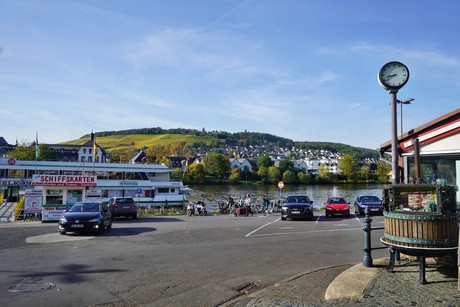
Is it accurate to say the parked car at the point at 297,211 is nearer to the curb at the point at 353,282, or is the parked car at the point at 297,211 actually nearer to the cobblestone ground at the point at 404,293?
the curb at the point at 353,282

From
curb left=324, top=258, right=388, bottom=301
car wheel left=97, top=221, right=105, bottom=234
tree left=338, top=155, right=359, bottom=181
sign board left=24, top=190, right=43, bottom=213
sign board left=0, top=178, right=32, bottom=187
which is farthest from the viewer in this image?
tree left=338, top=155, right=359, bottom=181

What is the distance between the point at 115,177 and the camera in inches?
1682

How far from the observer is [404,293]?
243 inches

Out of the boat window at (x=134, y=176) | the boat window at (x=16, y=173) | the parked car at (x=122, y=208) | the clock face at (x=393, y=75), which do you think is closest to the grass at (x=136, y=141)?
the boat window at (x=16, y=173)

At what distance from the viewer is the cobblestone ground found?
227 inches

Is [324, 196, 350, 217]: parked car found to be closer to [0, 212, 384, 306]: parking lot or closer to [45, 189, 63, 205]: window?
[0, 212, 384, 306]: parking lot

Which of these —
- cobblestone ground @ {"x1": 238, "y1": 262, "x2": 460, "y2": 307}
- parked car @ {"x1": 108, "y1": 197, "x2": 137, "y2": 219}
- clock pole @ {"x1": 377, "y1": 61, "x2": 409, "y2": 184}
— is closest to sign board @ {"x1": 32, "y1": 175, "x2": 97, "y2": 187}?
parked car @ {"x1": 108, "y1": 197, "x2": 137, "y2": 219}

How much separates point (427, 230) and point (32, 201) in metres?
22.6

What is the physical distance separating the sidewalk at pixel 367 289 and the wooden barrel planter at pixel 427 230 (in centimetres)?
70

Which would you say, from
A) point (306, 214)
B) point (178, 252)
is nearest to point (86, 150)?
point (306, 214)

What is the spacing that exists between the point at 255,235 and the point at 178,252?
4597mm

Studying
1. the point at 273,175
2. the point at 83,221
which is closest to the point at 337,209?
the point at 83,221

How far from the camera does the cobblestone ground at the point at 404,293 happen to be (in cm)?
575

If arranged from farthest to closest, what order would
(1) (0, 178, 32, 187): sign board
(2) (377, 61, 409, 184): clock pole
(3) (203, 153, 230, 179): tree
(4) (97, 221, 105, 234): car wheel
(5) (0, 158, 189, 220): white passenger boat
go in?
(3) (203, 153, 230, 179): tree < (5) (0, 158, 189, 220): white passenger boat < (1) (0, 178, 32, 187): sign board < (4) (97, 221, 105, 234): car wheel < (2) (377, 61, 409, 184): clock pole
